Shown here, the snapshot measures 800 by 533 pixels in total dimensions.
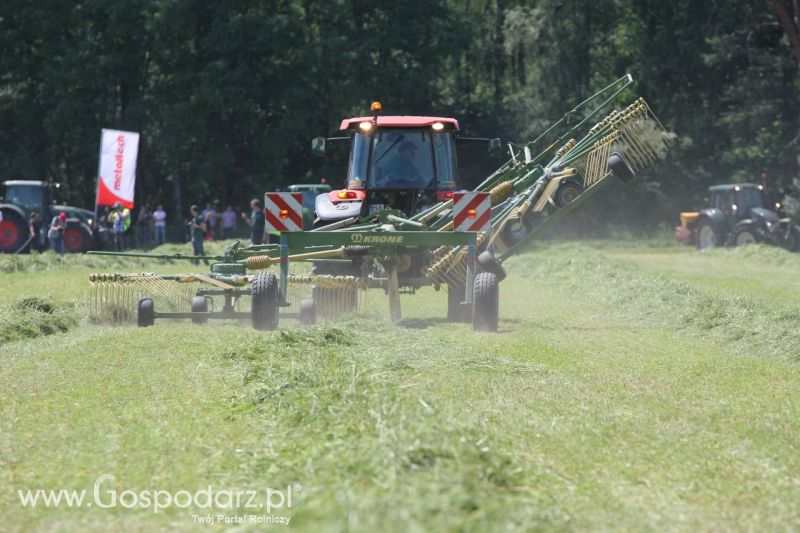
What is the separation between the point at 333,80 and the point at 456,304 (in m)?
32.9

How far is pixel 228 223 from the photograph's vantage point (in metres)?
45.5

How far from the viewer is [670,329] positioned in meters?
14.3

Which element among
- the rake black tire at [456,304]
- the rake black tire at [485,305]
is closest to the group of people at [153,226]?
the rake black tire at [456,304]

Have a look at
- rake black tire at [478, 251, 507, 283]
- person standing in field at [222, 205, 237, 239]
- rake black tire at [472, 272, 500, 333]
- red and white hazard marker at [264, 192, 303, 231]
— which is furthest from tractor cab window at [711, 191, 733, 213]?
red and white hazard marker at [264, 192, 303, 231]

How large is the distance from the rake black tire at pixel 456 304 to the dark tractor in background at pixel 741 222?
22364mm

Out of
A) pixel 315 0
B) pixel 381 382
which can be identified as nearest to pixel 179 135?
pixel 315 0

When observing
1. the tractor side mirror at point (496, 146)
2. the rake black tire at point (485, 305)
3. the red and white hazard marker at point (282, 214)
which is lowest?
the rake black tire at point (485, 305)

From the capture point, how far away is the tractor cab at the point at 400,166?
1565 cm

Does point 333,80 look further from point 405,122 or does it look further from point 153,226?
point 405,122

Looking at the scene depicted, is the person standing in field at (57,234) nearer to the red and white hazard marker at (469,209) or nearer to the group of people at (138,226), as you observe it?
the group of people at (138,226)

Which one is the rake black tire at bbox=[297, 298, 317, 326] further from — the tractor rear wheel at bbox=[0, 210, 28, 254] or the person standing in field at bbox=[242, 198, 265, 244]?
the tractor rear wheel at bbox=[0, 210, 28, 254]

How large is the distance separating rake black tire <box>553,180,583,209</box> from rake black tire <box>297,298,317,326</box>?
3336mm

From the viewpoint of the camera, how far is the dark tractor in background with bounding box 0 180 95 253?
35.2 meters

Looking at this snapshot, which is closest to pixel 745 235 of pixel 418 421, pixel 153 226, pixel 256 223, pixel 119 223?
pixel 256 223
